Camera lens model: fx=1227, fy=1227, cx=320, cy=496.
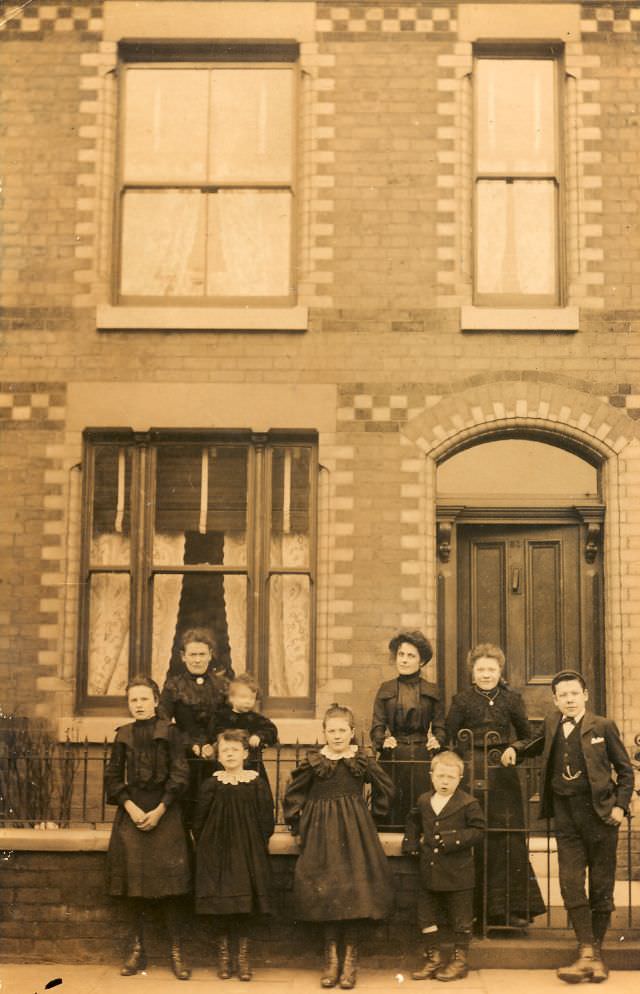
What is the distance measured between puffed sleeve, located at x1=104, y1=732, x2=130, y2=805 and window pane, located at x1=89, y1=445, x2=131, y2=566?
289 centimetres

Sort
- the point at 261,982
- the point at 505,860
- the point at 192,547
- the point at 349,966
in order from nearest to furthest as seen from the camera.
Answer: the point at 349,966
the point at 261,982
the point at 505,860
the point at 192,547

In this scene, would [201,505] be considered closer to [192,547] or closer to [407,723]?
[192,547]

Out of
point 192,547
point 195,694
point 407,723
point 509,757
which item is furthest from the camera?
point 192,547

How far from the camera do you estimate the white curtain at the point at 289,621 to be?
31.0 ft

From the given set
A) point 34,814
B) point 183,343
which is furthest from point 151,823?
point 183,343

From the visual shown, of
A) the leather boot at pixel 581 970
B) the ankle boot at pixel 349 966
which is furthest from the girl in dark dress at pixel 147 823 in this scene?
the leather boot at pixel 581 970

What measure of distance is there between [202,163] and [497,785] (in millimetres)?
5544

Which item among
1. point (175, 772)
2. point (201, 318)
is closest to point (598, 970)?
point (175, 772)

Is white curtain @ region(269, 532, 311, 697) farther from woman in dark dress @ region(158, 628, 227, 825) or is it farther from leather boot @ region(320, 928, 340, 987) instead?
leather boot @ region(320, 928, 340, 987)

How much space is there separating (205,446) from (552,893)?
4.18m

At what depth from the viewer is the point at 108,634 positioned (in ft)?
31.5

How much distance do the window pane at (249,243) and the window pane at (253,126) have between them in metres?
0.19

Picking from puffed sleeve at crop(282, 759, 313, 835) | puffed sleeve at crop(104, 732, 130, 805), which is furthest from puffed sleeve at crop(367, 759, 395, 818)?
puffed sleeve at crop(104, 732, 130, 805)

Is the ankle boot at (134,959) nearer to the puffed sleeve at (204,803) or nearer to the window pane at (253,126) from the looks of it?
the puffed sleeve at (204,803)
